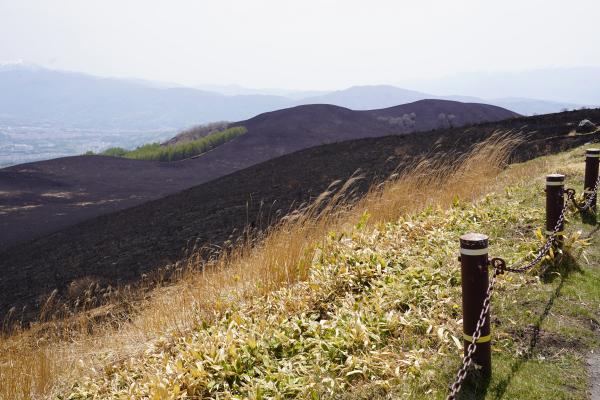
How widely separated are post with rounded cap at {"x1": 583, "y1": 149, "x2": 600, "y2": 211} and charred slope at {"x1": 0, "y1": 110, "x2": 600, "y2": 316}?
17.9ft

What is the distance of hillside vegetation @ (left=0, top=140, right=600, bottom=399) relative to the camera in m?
2.73

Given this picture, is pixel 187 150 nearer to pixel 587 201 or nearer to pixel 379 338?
pixel 587 201

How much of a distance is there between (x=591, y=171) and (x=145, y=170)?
2803 centimetres

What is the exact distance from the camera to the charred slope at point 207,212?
35.9 ft

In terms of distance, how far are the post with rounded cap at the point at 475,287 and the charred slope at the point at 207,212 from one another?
6.56 metres

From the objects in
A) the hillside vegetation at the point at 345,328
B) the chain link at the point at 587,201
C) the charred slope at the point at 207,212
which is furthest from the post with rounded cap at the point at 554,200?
the charred slope at the point at 207,212

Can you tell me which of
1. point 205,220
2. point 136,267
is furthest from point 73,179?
point 136,267

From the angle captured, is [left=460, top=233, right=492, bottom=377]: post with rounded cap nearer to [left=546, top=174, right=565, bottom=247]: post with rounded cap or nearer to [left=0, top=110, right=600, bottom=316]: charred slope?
[left=546, top=174, right=565, bottom=247]: post with rounded cap

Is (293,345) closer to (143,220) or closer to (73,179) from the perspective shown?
(143,220)

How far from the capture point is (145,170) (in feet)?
97.3

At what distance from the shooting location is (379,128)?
40.1m

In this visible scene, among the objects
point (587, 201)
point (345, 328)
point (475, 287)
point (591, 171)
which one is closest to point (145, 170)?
point (591, 171)

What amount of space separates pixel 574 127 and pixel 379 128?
26682 mm

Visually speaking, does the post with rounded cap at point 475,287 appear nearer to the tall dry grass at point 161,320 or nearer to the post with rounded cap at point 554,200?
the post with rounded cap at point 554,200
